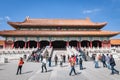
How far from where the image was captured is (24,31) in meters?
47.2

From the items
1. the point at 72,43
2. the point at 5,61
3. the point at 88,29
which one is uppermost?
the point at 88,29

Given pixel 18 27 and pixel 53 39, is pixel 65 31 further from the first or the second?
pixel 18 27

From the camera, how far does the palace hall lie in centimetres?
4525

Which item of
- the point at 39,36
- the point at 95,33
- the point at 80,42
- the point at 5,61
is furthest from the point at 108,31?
the point at 5,61

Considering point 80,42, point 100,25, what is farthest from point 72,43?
point 100,25

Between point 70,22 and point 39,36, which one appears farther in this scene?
point 70,22

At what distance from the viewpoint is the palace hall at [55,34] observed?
45.2 metres

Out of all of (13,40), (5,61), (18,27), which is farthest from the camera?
(18,27)

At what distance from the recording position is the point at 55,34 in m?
45.1

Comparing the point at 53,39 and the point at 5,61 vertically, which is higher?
the point at 53,39

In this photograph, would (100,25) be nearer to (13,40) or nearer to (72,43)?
(72,43)

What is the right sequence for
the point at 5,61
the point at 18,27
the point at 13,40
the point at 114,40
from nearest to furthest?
1. the point at 5,61
2. the point at 13,40
3. the point at 18,27
4. the point at 114,40

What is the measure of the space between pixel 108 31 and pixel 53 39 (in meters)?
13.0

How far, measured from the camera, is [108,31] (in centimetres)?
4650
